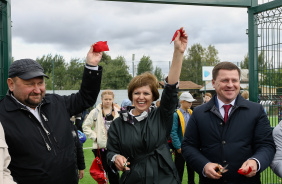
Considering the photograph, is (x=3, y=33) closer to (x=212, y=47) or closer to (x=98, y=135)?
(x=98, y=135)

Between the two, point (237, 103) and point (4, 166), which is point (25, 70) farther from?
point (237, 103)

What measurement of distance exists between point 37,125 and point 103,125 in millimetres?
3371

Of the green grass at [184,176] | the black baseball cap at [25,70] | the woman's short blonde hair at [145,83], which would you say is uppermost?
the black baseball cap at [25,70]

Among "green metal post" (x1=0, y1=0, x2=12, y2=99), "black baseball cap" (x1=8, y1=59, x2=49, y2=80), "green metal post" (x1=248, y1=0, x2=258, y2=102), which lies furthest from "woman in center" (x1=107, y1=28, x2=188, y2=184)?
"green metal post" (x1=248, y1=0, x2=258, y2=102)

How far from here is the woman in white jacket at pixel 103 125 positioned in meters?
5.77

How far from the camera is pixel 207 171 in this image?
2.66m

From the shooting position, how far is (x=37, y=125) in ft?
8.29

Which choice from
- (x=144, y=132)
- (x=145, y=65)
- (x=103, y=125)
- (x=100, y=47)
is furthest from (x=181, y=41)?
(x=145, y=65)

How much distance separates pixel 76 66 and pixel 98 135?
21407 millimetres

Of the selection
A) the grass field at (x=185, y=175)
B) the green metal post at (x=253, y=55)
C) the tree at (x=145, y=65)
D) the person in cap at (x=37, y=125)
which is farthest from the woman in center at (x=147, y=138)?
the tree at (x=145, y=65)

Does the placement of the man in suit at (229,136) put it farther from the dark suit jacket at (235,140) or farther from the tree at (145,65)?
the tree at (145,65)

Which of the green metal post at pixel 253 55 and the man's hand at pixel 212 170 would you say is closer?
the man's hand at pixel 212 170

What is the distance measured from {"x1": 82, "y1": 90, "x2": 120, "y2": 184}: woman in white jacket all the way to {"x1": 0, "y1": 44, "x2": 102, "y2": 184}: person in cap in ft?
9.99

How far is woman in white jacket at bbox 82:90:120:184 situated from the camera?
577cm
